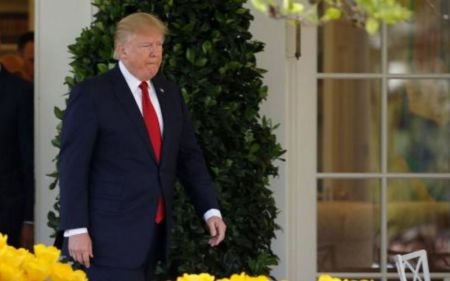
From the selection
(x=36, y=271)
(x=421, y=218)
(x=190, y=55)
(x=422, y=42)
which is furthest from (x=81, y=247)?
(x=422, y=42)

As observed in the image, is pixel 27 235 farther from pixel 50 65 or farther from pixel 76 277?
pixel 76 277

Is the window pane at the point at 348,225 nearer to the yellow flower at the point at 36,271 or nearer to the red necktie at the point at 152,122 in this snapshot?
the red necktie at the point at 152,122

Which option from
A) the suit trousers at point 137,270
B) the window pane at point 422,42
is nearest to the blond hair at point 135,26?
the suit trousers at point 137,270

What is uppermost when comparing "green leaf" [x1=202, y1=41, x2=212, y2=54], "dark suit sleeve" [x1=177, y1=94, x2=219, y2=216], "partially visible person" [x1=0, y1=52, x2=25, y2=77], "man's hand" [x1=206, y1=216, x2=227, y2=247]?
"partially visible person" [x1=0, y1=52, x2=25, y2=77]

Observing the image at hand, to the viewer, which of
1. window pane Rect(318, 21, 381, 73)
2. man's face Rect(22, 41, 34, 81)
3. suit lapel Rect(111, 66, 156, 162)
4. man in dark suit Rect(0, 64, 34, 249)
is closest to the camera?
suit lapel Rect(111, 66, 156, 162)

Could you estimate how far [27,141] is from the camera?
650 centimetres

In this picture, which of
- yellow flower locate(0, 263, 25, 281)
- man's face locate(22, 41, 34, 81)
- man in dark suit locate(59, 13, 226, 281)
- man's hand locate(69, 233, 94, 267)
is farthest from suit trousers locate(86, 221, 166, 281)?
man's face locate(22, 41, 34, 81)

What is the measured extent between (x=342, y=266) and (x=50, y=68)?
2.01 metres

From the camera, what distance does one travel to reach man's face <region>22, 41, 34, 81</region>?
A: 793 cm

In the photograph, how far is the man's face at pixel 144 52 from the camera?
486 centimetres

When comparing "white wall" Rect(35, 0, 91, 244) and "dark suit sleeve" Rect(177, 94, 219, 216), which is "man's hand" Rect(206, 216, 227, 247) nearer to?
"dark suit sleeve" Rect(177, 94, 219, 216)

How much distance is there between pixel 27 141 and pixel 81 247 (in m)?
1.85

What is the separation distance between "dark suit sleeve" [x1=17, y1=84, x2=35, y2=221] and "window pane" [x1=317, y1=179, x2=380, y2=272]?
1.63 metres

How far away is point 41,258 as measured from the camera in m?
2.92
